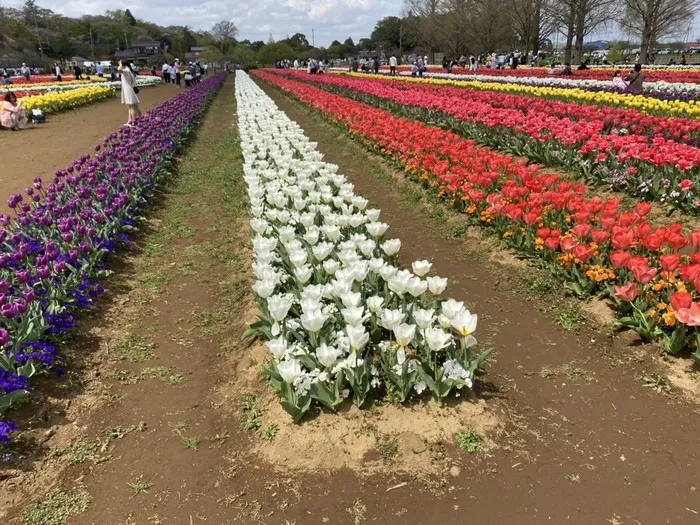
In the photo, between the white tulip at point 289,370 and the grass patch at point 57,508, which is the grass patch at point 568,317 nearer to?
the white tulip at point 289,370

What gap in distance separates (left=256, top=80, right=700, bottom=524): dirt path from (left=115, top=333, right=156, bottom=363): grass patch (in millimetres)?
2584

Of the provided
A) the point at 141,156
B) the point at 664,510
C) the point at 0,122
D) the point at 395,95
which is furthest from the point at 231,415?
the point at 0,122

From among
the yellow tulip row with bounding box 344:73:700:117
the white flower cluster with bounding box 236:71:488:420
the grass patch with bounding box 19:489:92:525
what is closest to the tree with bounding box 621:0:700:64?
the yellow tulip row with bounding box 344:73:700:117

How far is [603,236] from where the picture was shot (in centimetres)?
430

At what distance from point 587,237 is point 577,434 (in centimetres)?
241

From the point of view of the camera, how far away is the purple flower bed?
361 centimetres

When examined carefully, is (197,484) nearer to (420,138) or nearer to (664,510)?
(664,510)

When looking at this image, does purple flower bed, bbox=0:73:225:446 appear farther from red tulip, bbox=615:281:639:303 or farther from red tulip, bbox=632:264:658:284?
red tulip, bbox=632:264:658:284

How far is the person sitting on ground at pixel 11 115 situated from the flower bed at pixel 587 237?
1402 centimetres

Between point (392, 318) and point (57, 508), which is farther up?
point (392, 318)

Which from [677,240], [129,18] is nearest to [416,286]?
[677,240]

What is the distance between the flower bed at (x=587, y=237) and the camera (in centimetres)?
380

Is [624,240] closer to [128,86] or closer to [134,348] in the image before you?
[134,348]

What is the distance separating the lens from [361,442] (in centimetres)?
308
